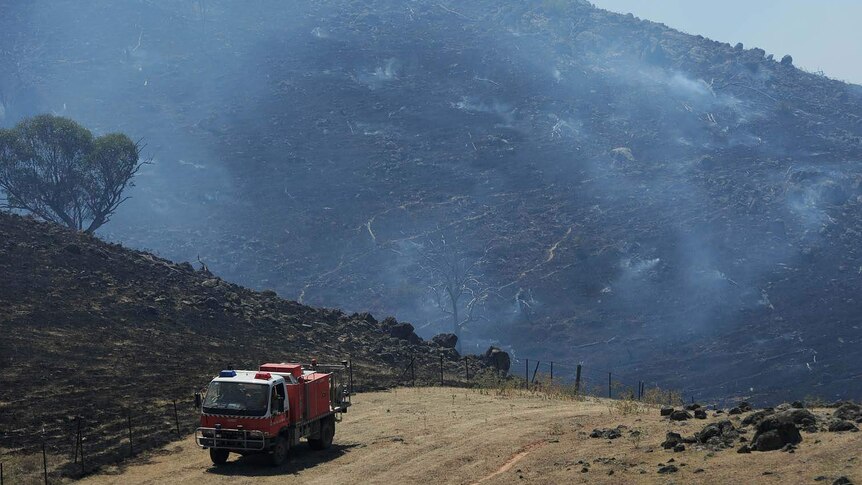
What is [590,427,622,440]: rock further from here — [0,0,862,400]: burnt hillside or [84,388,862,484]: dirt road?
[0,0,862,400]: burnt hillside

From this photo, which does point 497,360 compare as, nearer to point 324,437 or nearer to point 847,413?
point 324,437

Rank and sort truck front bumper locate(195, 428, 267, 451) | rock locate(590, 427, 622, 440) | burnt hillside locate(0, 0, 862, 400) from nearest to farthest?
1. truck front bumper locate(195, 428, 267, 451)
2. rock locate(590, 427, 622, 440)
3. burnt hillside locate(0, 0, 862, 400)

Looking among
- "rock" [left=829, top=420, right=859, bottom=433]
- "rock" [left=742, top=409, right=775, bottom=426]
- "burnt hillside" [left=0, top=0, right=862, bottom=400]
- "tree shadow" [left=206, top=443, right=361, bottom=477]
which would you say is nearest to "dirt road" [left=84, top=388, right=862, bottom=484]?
"tree shadow" [left=206, top=443, right=361, bottom=477]

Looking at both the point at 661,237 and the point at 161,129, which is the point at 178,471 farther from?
the point at 161,129

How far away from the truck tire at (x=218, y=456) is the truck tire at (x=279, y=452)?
3.75 ft

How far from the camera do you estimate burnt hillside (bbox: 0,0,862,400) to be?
259 feet

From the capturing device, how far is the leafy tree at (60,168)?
67.1 metres

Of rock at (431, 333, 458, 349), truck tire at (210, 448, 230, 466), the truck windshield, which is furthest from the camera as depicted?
rock at (431, 333, 458, 349)

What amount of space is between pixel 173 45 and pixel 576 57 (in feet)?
185

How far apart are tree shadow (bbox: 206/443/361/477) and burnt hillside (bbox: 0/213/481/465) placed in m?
3.76

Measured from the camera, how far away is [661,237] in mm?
89500

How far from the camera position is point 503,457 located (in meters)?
23.3

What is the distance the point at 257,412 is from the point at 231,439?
2.88 feet

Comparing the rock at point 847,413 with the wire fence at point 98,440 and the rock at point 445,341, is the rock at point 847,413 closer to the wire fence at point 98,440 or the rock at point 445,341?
the wire fence at point 98,440
